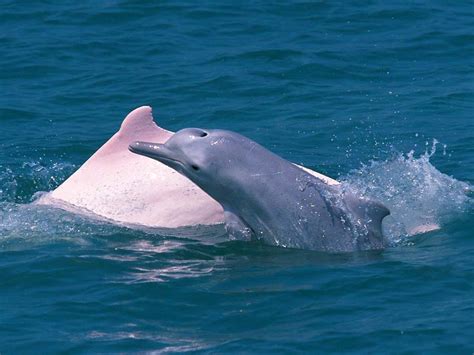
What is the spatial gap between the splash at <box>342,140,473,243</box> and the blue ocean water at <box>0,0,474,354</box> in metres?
0.03

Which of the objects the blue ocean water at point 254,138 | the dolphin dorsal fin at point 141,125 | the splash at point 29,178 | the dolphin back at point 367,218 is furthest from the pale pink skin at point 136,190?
the dolphin back at point 367,218

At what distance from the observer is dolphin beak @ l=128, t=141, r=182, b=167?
13.6m

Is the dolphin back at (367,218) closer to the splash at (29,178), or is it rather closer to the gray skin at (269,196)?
the gray skin at (269,196)

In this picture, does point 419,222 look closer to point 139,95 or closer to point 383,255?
point 383,255

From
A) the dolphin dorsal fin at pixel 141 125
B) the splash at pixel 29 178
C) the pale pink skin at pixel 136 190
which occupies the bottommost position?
the splash at pixel 29 178

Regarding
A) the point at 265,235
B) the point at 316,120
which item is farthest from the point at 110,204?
the point at 316,120

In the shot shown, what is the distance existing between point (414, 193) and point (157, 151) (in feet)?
11.8

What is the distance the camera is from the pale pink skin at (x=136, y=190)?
14773mm

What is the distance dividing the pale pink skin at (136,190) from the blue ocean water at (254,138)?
1.08ft

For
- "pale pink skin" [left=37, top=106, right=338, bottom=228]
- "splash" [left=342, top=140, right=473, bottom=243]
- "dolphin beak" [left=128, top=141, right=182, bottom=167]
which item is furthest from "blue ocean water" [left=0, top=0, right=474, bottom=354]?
→ "dolphin beak" [left=128, top=141, right=182, bottom=167]

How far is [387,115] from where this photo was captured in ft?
66.2

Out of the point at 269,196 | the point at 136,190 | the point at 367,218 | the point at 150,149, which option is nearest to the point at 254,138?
the point at 136,190

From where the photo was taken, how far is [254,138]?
63.4 ft

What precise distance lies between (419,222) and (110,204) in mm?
3726
